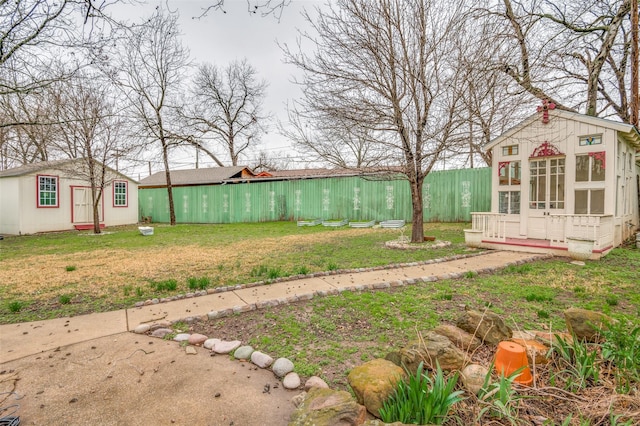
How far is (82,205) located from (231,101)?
16.6 metres

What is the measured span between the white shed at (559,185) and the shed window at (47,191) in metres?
17.1

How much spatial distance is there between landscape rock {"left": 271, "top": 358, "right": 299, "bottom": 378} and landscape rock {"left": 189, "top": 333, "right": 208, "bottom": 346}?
87 cm

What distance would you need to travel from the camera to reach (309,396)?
191cm

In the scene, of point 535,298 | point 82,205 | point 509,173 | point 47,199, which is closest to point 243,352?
point 535,298

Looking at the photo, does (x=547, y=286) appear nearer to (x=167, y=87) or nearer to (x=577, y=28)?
(x=577, y=28)

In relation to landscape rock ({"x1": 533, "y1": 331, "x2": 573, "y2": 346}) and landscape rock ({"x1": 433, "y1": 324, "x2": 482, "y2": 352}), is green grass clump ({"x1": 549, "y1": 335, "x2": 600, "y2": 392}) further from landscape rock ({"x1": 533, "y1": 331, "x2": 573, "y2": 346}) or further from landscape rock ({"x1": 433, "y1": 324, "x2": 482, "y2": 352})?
landscape rock ({"x1": 433, "y1": 324, "x2": 482, "y2": 352})

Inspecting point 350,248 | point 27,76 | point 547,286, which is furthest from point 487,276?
point 27,76

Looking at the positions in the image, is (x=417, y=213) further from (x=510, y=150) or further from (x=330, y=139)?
(x=330, y=139)

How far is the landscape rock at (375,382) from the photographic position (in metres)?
1.84

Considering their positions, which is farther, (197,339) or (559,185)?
(559,185)

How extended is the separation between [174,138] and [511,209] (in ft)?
54.6

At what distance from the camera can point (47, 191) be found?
13883 millimetres

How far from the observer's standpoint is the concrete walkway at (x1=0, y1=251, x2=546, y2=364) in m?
3.00

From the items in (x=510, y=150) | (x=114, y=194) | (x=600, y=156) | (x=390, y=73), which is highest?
(x=390, y=73)
